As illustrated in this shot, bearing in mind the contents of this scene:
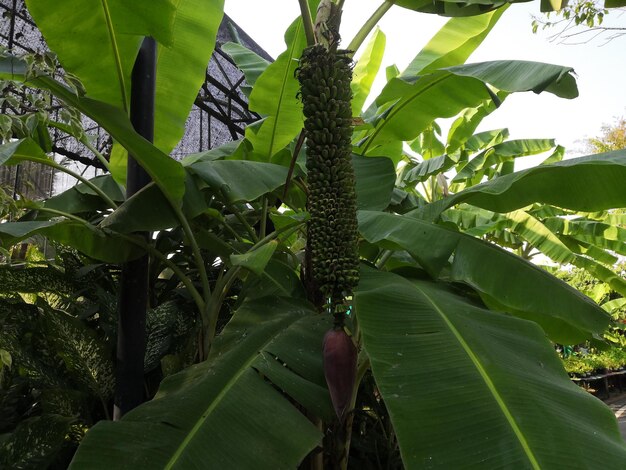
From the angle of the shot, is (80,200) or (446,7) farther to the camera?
(80,200)

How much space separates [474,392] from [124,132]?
120 centimetres

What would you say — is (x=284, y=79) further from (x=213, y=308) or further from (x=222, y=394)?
(x=222, y=394)

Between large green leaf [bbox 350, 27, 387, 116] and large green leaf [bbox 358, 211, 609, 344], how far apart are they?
1.41 m

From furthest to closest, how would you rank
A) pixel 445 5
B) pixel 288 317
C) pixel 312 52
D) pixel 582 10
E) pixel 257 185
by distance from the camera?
pixel 582 10
pixel 445 5
pixel 257 185
pixel 288 317
pixel 312 52

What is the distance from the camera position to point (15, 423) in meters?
2.11

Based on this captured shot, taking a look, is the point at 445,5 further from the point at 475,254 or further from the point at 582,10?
the point at 582,10

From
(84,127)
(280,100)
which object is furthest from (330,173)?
(84,127)

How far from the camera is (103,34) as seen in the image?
1669mm

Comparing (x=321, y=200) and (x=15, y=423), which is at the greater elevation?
(x=321, y=200)

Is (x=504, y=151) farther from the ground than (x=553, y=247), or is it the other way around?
(x=504, y=151)

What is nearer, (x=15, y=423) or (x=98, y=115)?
(x=98, y=115)

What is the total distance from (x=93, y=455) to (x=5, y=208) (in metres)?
0.82

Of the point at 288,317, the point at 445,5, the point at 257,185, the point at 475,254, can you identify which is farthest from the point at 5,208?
the point at 445,5

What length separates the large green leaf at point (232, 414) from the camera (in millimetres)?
1116
